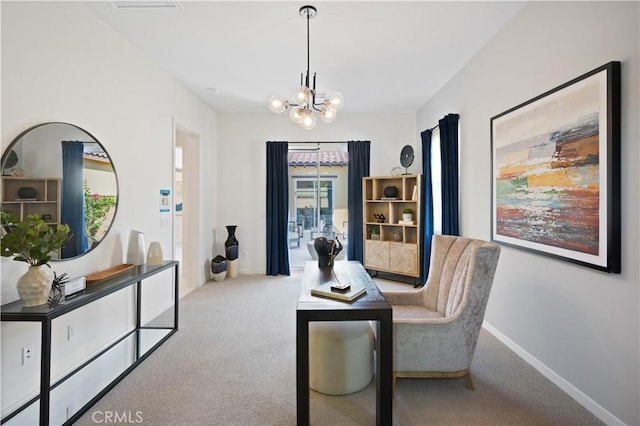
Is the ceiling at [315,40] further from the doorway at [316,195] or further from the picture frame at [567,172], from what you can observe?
the doorway at [316,195]

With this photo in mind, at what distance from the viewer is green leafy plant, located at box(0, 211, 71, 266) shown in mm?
1650

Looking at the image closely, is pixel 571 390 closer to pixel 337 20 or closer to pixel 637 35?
pixel 637 35

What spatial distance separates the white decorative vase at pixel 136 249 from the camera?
2.91 metres

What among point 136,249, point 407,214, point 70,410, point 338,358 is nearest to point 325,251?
point 338,358

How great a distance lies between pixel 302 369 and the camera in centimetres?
166

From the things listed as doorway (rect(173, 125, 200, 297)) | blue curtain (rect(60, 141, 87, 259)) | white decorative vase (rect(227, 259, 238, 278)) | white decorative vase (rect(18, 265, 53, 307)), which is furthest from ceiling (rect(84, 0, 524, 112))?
white decorative vase (rect(227, 259, 238, 278))

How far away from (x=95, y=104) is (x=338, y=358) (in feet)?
9.41

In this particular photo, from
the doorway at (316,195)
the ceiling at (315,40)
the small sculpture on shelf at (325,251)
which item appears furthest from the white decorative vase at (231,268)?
the small sculpture on shelf at (325,251)

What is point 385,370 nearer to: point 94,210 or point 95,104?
point 94,210

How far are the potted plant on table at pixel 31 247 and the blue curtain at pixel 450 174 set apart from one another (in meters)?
3.79

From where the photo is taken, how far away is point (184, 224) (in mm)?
4664

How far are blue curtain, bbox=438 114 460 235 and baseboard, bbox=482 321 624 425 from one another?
140 cm

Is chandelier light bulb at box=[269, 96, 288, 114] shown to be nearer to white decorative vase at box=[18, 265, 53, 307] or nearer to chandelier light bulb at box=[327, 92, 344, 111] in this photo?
chandelier light bulb at box=[327, 92, 344, 111]

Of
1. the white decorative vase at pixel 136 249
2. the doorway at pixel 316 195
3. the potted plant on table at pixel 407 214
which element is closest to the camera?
the white decorative vase at pixel 136 249
